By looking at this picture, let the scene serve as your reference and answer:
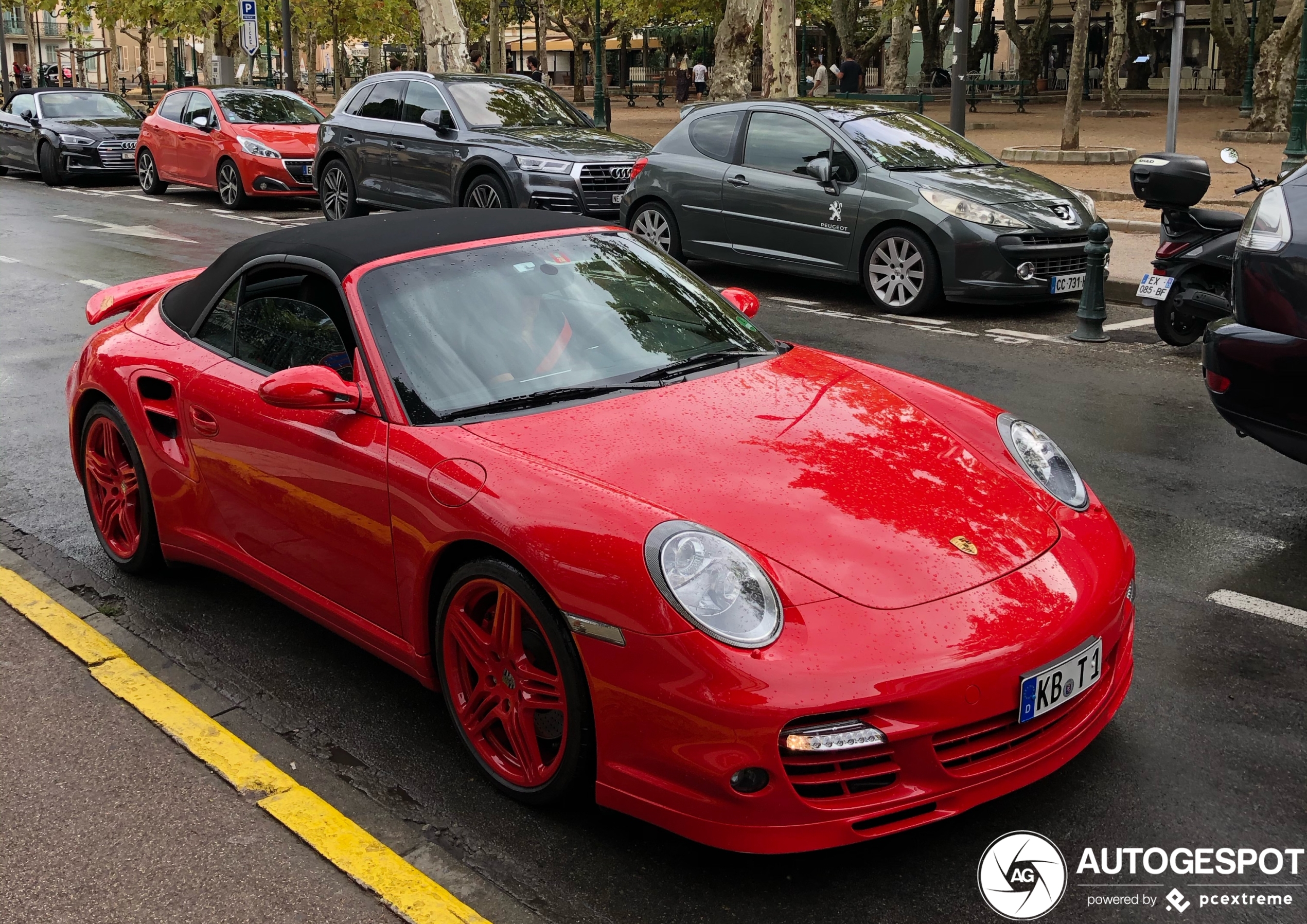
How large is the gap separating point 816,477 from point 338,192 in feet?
46.2

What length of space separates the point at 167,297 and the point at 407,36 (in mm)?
62498

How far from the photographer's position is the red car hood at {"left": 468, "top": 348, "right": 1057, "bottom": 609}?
10.8 ft

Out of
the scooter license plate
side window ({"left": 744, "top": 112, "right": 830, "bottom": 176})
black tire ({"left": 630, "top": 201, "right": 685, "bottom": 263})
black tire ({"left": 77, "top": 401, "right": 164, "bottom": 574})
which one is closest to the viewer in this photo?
black tire ({"left": 77, "top": 401, "right": 164, "bottom": 574})

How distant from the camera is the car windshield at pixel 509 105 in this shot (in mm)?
15109

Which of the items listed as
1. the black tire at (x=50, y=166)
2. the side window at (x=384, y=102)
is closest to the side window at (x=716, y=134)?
the side window at (x=384, y=102)

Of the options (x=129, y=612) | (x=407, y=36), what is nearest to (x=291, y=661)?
(x=129, y=612)

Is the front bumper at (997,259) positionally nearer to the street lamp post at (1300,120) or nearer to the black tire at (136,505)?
the black tire at (136,505)

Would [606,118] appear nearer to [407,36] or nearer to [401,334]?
[401,334]

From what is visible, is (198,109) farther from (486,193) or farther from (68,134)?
(486,193)

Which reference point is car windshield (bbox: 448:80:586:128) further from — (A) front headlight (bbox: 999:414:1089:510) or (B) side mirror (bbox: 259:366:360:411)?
(A) front headlight (bbox: 999:414:1089:510)

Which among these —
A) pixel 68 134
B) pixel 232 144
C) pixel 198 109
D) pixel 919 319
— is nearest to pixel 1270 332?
pixel 919 319

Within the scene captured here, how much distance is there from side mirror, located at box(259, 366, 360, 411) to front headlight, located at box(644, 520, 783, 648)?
1.15m

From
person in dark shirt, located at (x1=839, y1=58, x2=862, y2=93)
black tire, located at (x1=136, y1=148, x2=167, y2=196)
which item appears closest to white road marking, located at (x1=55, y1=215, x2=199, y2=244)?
black tire, located at (x1=136, y1=148, x2=167, y2=196)

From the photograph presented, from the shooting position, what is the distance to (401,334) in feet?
13.3
